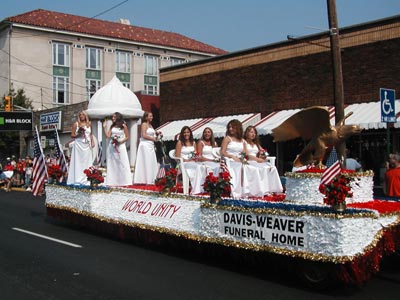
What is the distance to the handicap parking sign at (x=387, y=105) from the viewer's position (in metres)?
10.7

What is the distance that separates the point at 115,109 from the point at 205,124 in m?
11.2

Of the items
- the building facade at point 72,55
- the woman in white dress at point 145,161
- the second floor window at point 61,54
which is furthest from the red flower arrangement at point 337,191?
the second floor window at point 61,54

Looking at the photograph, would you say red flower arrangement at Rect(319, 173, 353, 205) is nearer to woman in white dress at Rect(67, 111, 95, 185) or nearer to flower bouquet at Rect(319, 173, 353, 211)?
flower bouquet at Rect(319, 173, 353, 211)

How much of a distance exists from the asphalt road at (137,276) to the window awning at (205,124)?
475 inches

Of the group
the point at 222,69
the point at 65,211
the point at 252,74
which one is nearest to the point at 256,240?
the point at 65,211

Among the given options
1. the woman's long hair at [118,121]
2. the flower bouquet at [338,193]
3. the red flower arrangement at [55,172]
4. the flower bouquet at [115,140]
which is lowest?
the flower bouquet at [338,193]

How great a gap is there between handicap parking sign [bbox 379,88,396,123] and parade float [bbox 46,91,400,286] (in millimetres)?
3183

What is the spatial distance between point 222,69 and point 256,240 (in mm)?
17381

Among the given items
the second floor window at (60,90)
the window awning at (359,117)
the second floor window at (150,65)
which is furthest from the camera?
the second floor window at (150,65)

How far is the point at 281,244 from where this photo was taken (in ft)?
20.4

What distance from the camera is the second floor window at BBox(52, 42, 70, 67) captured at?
49625 mm

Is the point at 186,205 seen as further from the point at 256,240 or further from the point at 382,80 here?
the point at 382,80

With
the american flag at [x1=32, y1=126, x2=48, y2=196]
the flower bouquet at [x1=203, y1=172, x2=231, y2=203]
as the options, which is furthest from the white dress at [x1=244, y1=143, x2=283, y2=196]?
the american flag at [x1=32, y1=126, x2=48, y2=196]

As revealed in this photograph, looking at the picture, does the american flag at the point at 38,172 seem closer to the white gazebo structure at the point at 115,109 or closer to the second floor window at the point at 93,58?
the white gazebo structure at the point at 115,109
